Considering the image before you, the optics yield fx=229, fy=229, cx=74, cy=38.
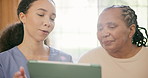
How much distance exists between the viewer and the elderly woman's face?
581mm

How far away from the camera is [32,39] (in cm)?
60

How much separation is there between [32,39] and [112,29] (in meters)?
0.21

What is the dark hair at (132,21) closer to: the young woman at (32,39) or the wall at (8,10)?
the young woman at (32,39)

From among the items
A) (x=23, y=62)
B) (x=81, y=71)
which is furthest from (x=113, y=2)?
(x=81, y=71)

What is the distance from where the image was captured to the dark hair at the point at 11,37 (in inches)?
25.1

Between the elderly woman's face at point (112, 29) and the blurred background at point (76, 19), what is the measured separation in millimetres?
1068

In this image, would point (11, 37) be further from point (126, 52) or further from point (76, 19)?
point (76, 19)

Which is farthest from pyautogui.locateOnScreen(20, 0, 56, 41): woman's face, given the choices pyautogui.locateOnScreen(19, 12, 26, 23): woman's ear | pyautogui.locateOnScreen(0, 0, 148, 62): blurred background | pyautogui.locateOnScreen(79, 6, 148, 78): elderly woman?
pyautogui.locateOnScreen(0, 0, 148, 62): blurred background

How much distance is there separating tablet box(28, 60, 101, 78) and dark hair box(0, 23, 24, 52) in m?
0.21

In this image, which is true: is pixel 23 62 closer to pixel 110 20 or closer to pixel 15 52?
pixel 15 52

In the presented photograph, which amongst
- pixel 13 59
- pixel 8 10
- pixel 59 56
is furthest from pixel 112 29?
pixel 8 10

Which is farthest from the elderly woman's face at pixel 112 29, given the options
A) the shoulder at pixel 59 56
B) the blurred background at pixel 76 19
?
the blurred background at pixel 76 19

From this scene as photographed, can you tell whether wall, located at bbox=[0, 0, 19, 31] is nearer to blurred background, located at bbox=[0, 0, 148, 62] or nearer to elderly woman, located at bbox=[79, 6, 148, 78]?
blurred background, located at bbox=[0, 0, 148, 62]

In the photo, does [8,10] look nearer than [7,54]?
No
